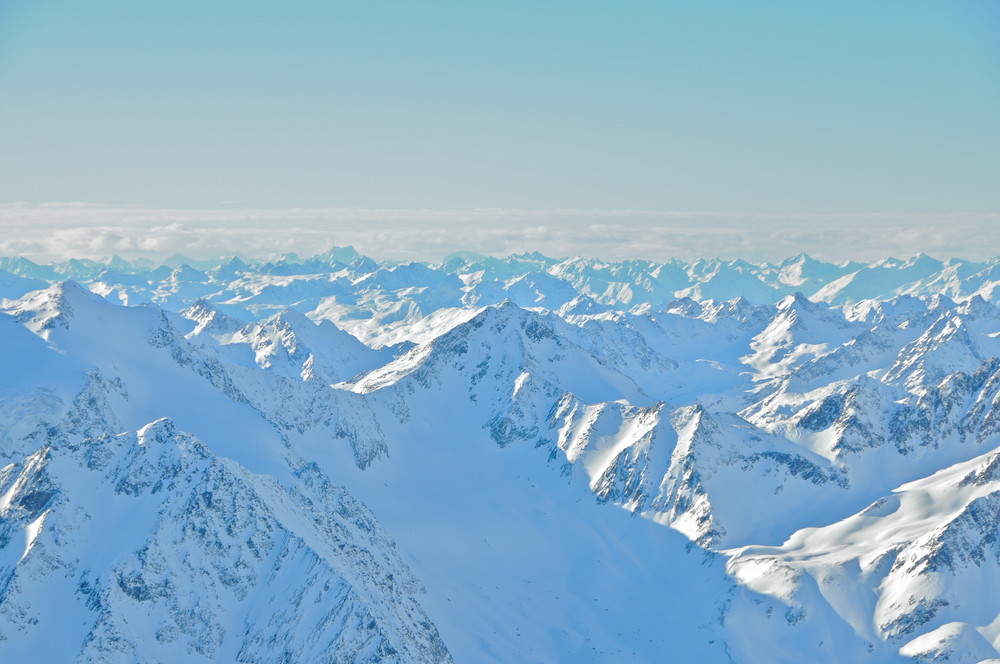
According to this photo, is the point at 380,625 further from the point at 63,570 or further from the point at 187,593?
the point at 63,570

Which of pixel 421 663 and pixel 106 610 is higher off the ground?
pixel 106 610

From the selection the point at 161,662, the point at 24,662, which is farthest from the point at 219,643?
the point at 24,662

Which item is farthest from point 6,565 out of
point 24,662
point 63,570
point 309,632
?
point 309,632

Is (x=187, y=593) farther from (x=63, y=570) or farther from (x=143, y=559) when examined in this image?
(x=63, y=570)

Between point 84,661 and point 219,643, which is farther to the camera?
point 219,643

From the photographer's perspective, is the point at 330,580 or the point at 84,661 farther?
the point at 330,580

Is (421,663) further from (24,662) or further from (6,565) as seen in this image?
(6,565)

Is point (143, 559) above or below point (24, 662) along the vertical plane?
above

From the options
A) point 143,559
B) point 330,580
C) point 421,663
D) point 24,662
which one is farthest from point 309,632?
point 24,662
